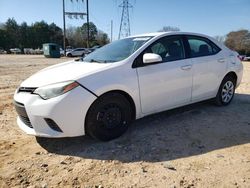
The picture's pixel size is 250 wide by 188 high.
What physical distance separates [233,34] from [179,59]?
57740 mm

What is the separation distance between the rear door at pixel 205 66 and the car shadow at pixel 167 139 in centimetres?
48

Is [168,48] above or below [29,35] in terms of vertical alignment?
below

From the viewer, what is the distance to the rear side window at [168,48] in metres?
4.59

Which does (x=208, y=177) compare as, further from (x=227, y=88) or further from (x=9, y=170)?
(x=227, y=88)

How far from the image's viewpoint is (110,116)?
400 centimetres

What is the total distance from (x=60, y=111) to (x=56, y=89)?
0.98ft

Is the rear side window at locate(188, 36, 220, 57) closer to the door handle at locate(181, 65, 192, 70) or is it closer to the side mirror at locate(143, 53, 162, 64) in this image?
the door handle at locate(181, 65, 192, 70)

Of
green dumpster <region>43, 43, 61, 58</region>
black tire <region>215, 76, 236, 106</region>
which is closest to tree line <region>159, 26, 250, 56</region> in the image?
green dumpster <region>43, 43, 61, 58</region>

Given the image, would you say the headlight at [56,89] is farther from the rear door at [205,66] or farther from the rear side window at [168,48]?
the rear door at [205,66]

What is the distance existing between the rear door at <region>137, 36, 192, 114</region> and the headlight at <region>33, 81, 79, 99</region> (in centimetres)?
108

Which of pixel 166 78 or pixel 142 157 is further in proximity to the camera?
pixel 166 78

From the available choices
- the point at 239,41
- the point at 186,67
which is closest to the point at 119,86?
the point at 186,67

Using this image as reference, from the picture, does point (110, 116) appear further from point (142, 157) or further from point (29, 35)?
point (29, 35)

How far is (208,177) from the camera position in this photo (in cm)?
308
